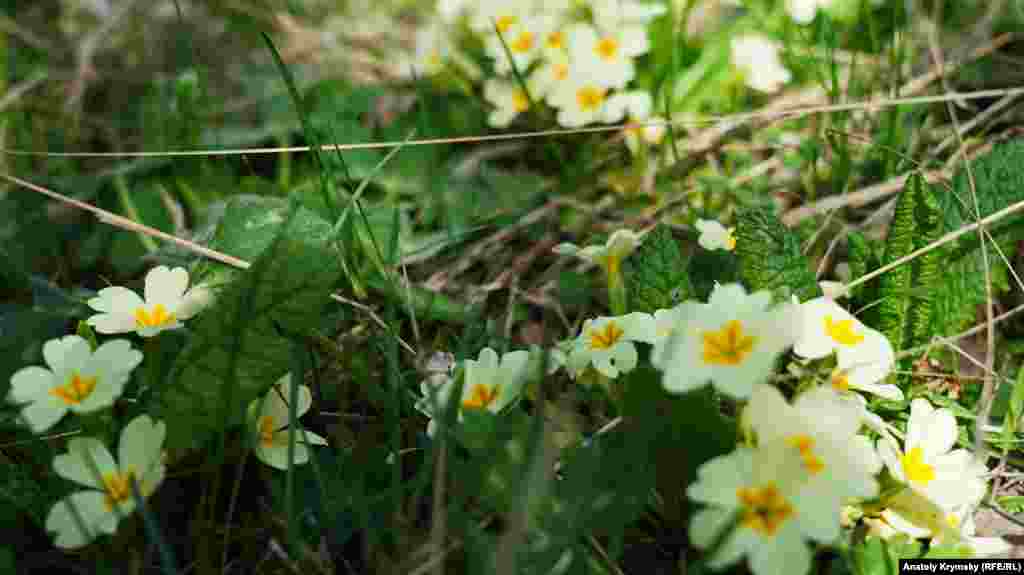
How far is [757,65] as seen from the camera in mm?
2258

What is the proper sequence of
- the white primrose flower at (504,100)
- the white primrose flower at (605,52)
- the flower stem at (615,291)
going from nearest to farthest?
the flower stem at (615,291)
the white primrose flower at (605,52)
the white primrose flower at (504,100)

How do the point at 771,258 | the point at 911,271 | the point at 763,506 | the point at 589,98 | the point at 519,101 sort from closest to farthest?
the point at 763,506
the point at 771,258
the point at 911,271
the point at 589,98
the point at 519,101

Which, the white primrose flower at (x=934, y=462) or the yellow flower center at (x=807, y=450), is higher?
the yellow flower center at (x=807, y=450)

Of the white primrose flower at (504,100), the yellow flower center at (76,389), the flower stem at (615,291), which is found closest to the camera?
the yellow flower center at (76,389)

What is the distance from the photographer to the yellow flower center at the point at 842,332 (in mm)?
1248

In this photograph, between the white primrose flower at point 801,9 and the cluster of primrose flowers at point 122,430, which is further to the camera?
the white primrose flower at point 801,9

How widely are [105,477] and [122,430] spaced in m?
0.07

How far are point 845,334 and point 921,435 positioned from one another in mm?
171

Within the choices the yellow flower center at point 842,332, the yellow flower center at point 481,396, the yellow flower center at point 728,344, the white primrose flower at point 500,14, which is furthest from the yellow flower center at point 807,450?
the white primrose flower at point 500,14

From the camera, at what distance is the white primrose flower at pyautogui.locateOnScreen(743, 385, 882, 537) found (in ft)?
3.48

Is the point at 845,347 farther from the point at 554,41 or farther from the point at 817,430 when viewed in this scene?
the point at 554,41

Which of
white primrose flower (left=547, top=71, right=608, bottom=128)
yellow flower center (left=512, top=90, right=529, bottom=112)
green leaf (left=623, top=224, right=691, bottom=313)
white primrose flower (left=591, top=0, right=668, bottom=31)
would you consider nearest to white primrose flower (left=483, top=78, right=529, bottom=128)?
yellow flower center (left=512, top=90, right=529, bottom=112)

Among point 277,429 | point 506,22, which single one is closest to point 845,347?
point 277,429

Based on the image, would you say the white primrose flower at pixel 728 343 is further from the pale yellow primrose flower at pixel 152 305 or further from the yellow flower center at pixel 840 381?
the pale yellow primrose flower at pixel 152 305
